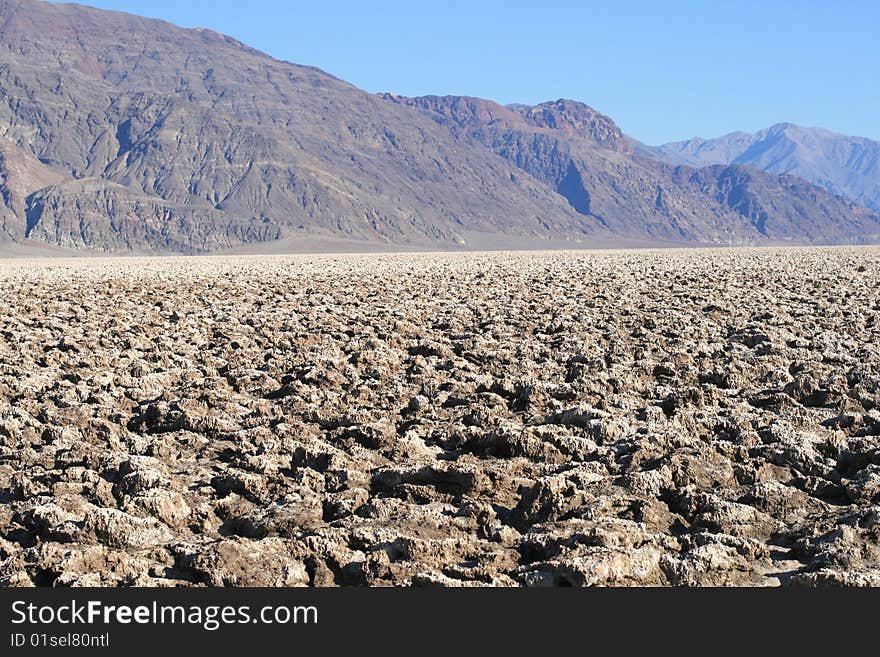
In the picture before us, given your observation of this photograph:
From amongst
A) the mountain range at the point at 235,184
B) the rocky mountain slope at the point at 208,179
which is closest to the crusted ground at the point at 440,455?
the mountain range at the point at 235,184

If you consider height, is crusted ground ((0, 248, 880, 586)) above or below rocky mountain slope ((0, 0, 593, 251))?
below

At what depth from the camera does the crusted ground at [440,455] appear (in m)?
4.24

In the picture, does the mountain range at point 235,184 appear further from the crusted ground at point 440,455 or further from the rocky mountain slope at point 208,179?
the crusted ground at point 440,455

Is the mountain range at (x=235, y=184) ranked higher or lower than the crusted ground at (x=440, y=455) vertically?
higher

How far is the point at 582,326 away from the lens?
11.8 metres

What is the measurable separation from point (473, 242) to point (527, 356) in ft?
468

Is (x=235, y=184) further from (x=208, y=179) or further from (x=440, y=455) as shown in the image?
(x=440, y=455)

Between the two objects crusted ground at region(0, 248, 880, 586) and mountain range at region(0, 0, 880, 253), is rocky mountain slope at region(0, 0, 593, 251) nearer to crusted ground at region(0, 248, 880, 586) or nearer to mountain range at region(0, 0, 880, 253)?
mountain range at region(0, 0, 880, 253)

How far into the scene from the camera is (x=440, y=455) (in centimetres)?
597

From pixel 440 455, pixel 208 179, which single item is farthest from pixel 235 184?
pixel 440 455

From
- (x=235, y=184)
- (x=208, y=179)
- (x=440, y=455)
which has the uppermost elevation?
(x=208, y=179)

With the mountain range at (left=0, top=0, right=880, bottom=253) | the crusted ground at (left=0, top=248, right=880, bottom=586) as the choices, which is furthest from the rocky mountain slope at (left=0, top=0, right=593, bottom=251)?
the crusted ground at (left=0, top=248, right=880, bottom=586)

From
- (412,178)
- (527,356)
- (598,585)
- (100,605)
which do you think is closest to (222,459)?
(100,605)

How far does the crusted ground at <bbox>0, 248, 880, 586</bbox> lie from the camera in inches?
167
